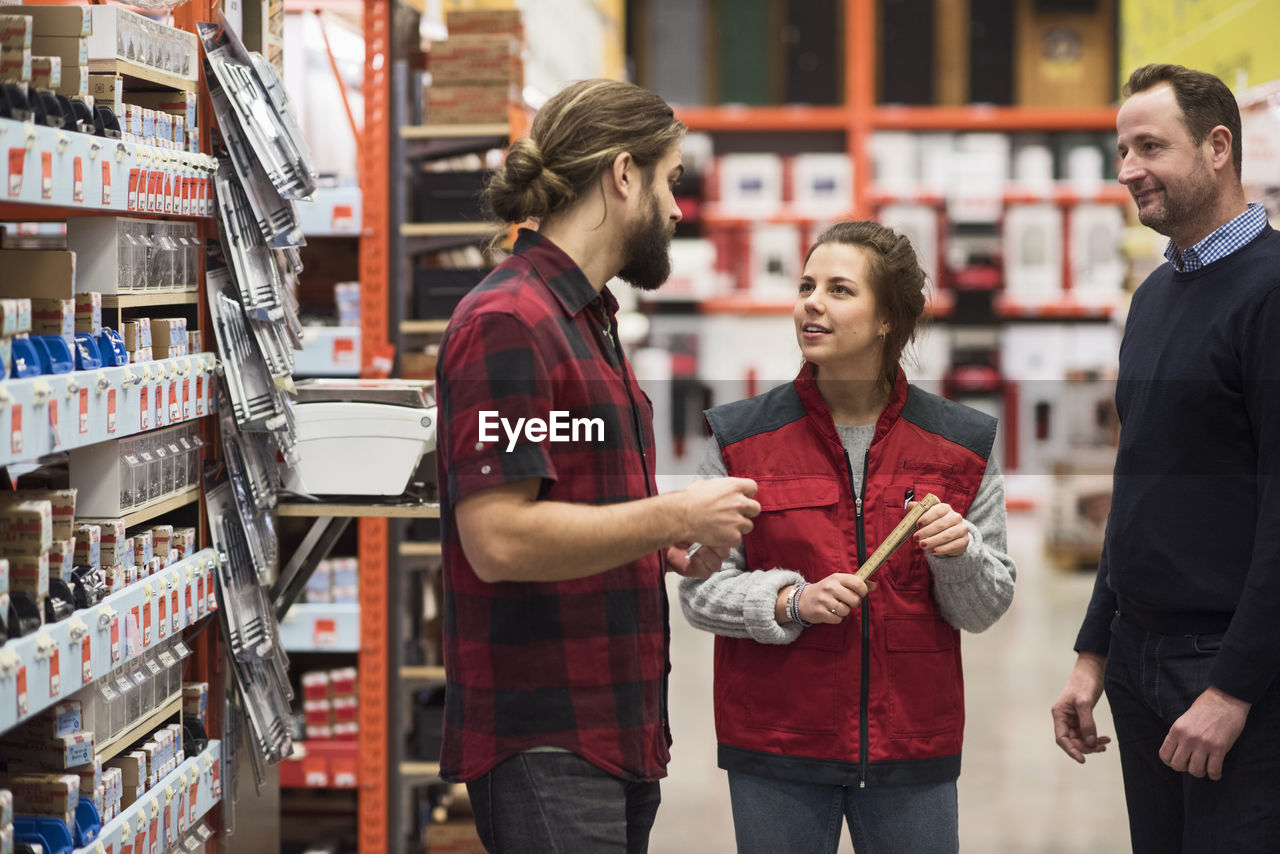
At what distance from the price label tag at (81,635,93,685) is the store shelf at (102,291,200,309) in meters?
0.59

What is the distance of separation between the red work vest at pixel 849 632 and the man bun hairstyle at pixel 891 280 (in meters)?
0.10

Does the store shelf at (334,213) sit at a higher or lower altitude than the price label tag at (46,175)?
higher

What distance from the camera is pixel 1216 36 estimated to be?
14.0ft

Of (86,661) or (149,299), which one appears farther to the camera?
(149,299)

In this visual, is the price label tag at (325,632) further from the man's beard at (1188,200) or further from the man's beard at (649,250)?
the man's beard at (1188,200)

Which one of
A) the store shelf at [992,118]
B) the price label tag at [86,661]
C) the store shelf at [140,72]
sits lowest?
the price label tag at [86,661]

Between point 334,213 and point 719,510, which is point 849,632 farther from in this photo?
point 334,213

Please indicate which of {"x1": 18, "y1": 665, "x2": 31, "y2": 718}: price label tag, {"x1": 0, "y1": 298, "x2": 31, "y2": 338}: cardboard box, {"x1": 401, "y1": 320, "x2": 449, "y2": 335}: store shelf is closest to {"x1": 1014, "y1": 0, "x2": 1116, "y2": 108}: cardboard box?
{"x1": 401, "y1": 320, "x2": 449, "y2": 335}: store shelf

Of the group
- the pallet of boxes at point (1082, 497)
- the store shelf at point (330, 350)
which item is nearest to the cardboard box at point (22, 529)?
the store shelf at point (330, 350)

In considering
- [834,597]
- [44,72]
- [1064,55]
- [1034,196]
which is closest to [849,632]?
[834,597]

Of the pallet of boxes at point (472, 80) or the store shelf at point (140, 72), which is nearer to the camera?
the store shelf at point (140, 72)

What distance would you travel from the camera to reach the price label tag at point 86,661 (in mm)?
2037

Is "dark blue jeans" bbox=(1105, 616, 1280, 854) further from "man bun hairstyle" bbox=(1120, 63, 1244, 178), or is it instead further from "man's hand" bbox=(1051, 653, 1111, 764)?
"man bun hairstyle" bbox=(1120, 63, 1244, 178)

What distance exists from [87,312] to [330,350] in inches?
72.6
